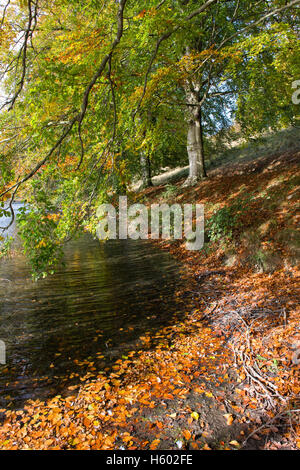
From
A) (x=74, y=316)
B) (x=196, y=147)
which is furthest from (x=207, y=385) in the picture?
(x=196, y=147)

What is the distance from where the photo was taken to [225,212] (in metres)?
9.63

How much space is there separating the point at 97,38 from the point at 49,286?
6.24 metres

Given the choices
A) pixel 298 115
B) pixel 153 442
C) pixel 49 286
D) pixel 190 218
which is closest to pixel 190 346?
pixel 153 442

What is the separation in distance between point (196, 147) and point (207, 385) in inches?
511

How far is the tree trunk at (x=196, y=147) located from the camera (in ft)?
48.6

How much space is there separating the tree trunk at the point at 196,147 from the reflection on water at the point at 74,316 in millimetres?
6580

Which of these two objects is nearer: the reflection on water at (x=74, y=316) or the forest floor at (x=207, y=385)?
the forest floor at (x=207, y=385)

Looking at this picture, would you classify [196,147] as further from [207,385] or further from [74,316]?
[207,385]

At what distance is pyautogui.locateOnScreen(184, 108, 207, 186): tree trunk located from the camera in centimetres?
1482

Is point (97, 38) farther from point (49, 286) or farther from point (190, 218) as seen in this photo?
point (190, 218)

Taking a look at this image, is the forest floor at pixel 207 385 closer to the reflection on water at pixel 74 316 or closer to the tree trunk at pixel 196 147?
the reflection on water at pixel 74 316

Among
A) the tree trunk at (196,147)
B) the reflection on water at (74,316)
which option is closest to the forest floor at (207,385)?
the reflection on water at (74,316)

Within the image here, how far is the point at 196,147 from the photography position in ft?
49.6

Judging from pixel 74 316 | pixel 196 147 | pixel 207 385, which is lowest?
pixel 207 385
